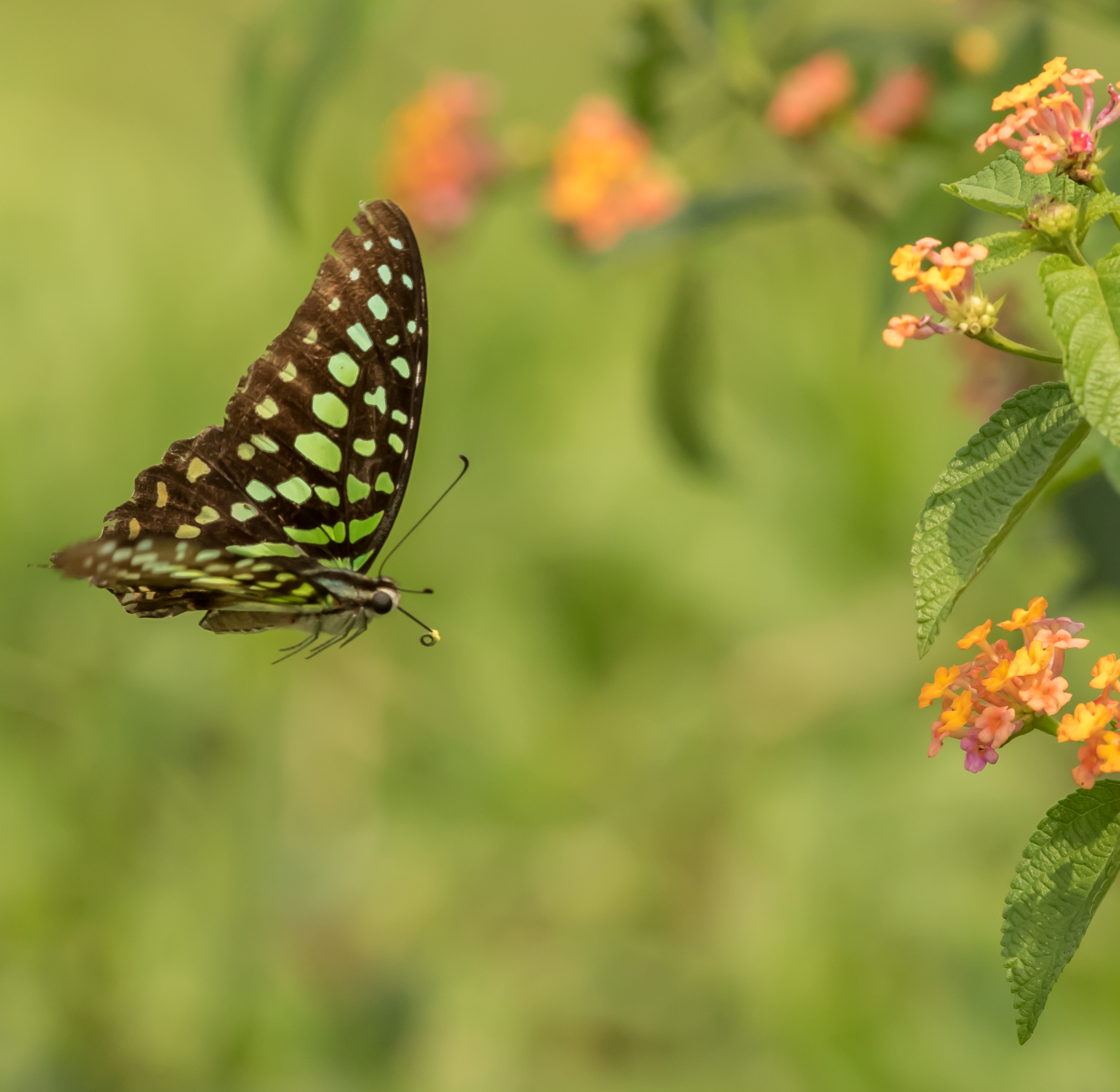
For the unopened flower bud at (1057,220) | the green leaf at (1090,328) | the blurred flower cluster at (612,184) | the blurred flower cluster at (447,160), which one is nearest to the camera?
the green leaf at (1090,328)

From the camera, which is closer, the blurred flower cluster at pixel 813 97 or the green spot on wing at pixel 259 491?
the green spot on wing at pixel 259 491

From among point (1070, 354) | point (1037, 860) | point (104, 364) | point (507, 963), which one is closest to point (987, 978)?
point (507, 963)

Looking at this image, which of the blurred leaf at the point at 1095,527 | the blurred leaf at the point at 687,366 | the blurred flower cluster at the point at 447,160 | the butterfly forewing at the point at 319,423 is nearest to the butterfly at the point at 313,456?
the butterfly forewing at the point at 319,423

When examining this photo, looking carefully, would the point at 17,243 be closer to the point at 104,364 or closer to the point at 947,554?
the point at 104,364

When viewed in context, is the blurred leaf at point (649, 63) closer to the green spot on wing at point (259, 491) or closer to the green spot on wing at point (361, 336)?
the green spot on wing at point (361, 336)

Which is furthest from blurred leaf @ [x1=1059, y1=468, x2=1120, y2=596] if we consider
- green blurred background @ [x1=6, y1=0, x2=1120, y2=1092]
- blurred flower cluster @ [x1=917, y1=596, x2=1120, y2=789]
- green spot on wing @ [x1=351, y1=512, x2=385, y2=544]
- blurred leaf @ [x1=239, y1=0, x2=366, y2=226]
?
blurred leaf @ [x1=239, y1=0, x2=366, y2=226]

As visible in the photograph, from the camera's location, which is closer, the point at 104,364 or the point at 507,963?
the point at 507,963
